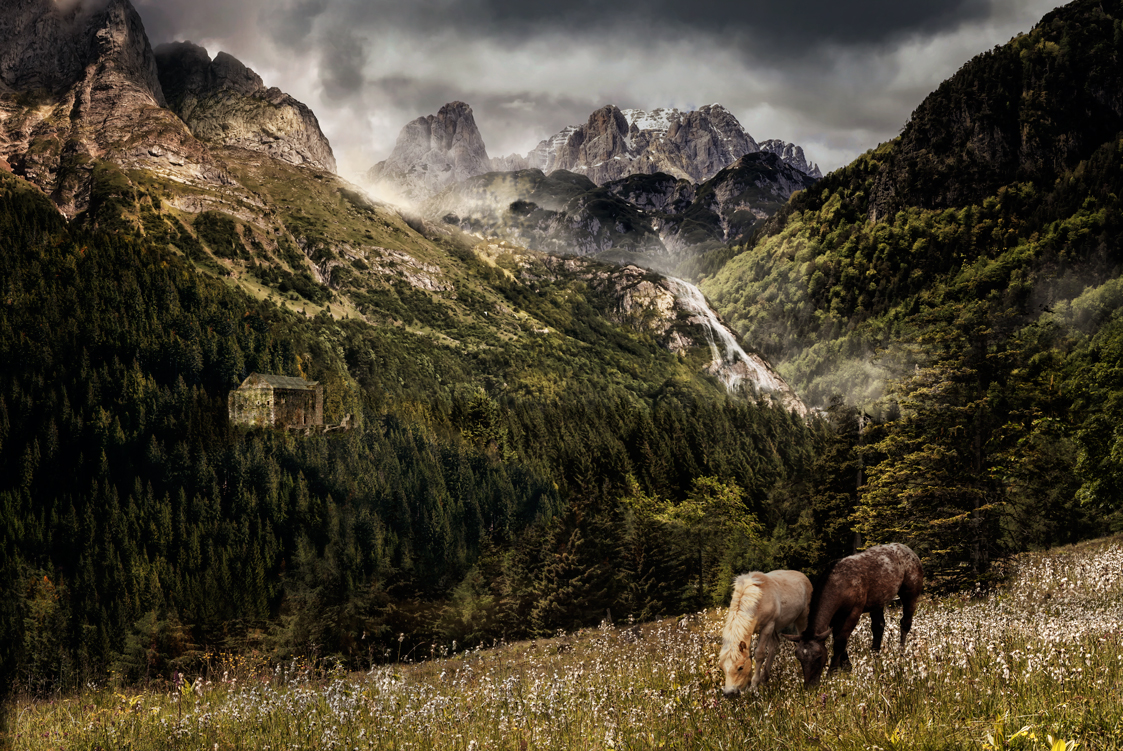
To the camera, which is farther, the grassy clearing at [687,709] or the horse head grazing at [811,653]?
the horse head grazing at [811,653]

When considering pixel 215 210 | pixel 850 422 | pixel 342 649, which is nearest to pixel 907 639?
pixel 850 422

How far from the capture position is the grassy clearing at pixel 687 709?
4.87m

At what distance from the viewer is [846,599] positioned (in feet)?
27.7

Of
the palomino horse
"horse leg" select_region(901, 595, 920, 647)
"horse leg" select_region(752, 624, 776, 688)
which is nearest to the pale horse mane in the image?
the palomino horse

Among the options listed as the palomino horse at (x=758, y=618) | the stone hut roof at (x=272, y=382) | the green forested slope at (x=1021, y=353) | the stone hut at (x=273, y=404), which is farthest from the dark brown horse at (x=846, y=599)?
the stone hut roof at (x=272, y=382)

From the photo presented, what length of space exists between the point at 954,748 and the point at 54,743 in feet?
33.9

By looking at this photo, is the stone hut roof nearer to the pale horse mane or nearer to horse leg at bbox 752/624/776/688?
the pale horse mane

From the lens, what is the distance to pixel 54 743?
738 centimetres

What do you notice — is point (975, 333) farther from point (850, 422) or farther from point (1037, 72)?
point (1037, 72)

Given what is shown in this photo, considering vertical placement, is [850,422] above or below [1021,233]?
below

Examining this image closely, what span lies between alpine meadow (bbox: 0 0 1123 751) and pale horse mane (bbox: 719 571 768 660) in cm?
59

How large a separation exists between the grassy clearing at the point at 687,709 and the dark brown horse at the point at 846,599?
0.40 meters

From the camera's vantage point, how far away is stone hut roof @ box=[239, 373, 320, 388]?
3548 inches

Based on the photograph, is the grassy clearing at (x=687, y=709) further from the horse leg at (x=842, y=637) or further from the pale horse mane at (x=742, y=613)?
the pale horse mane at (x=742, y=613)
